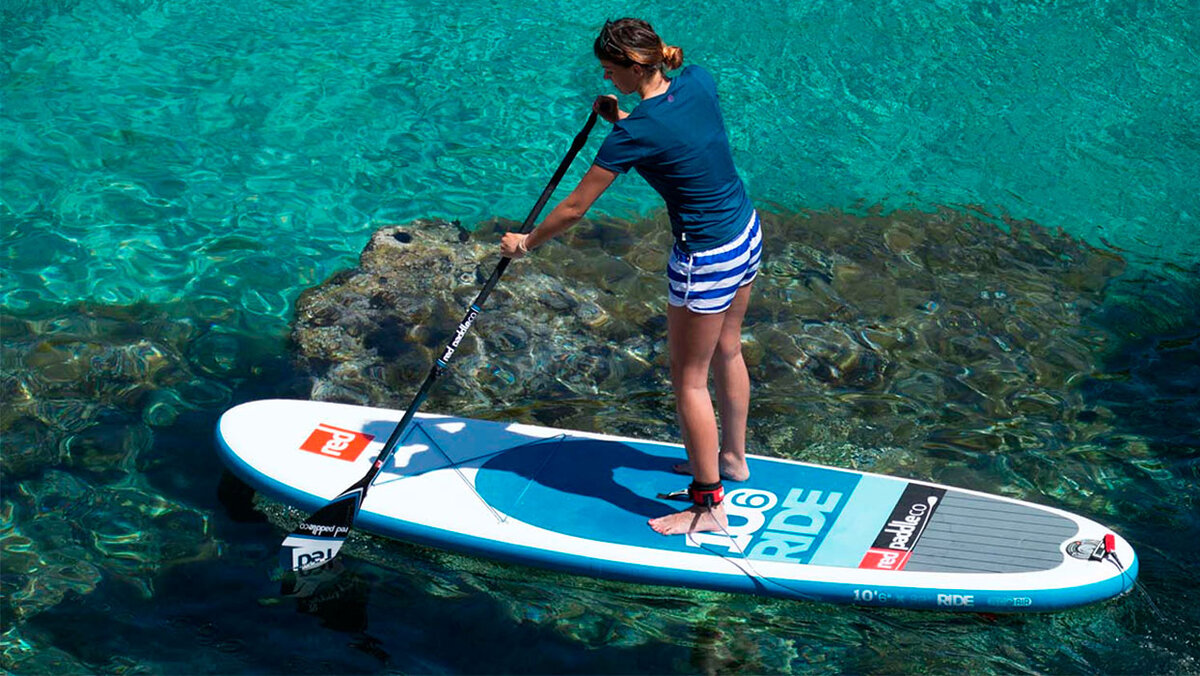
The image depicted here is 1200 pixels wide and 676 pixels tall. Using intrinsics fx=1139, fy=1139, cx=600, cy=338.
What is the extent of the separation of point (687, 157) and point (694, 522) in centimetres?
163

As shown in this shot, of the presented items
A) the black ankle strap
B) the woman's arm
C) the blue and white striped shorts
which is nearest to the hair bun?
the woman's arm

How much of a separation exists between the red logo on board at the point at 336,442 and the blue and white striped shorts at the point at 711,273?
179 centimetres

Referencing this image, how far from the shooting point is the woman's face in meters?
A: 3.74

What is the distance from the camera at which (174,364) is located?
231 inches

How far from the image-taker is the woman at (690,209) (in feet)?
12.2

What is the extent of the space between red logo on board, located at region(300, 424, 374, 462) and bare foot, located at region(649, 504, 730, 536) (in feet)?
4.55

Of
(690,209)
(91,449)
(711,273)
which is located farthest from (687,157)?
(91,449)

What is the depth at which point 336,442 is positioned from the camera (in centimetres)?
514

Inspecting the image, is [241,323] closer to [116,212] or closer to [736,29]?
[116,212]

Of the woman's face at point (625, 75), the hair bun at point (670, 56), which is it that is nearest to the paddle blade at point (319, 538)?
the woman's face at point (625, 75)

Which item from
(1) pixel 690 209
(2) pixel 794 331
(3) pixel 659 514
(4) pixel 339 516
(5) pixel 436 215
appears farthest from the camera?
(5) pixel 436 215

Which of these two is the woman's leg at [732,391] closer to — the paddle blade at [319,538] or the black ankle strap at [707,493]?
the black ankle strap at [707,493]

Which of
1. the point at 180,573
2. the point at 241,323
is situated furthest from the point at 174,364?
the point at 180,573

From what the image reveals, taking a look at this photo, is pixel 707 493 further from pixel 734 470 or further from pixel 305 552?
pixel 305 552
